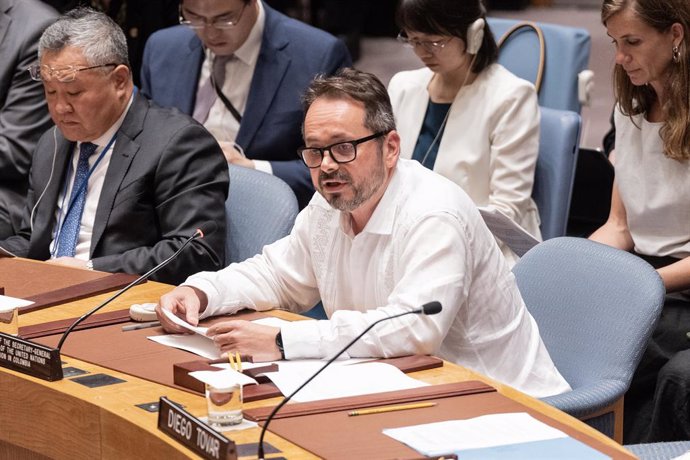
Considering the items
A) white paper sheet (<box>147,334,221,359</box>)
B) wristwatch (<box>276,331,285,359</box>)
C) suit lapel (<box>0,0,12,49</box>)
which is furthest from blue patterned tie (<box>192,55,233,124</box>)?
wristwatch (<box>276,331,285,359</box>)

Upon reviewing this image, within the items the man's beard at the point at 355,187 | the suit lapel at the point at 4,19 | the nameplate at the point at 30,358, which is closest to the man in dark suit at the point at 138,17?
the suit lapel at the point at 4,19

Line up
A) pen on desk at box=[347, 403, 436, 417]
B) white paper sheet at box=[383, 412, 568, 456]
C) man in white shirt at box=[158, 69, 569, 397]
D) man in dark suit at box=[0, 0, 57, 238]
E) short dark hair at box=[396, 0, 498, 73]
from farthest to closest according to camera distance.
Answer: man in dark suit at box=[0, 0, 57, 238], short dark hair at box=[396, 0, 498, 73], man in white shirt at box=[158, 69, 569, 397], pen on desk at box=[347, 403, 436, 417], white paper sheet at box=[383, 412, 568, 456]

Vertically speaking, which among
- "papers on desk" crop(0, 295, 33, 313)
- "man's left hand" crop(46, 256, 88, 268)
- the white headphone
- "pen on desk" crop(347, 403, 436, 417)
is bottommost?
"man's left hand" crop(46, 256, 88, 268)

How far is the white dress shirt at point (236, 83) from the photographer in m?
4.41

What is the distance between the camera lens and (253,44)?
442 centimetres

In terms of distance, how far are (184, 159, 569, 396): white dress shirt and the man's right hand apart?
1.1 inches

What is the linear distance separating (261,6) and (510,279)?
77.5 inches

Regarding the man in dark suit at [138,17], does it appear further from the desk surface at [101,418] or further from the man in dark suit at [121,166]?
the desk surface at [101,418]

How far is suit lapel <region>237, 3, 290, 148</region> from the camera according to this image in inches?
171

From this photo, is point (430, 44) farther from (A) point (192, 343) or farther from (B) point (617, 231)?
(A) point (192, 343)

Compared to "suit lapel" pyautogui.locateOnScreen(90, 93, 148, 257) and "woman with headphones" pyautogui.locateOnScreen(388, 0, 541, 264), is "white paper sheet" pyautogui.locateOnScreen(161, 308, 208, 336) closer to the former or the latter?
"suit lapel" pyautogui.locateOnScreen(90, 93, 148, 257)

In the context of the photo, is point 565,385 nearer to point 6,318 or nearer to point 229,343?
point 229,343

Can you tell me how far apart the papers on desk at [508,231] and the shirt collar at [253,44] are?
1.22 metres

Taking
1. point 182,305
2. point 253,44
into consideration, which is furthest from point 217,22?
point 182,305
